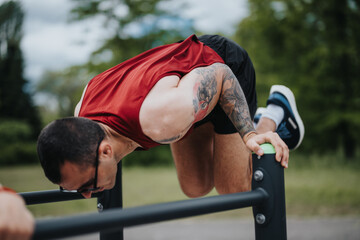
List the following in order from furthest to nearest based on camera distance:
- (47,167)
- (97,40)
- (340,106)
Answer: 1. (97,40)
2. (340,106)
3. (47,167)

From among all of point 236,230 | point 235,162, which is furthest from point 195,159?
point 236,230

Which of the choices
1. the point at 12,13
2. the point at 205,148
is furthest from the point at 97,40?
the point at 205,148

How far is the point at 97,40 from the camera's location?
13266mm

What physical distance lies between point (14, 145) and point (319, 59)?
1070 centimetres

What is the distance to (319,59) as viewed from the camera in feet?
29.9

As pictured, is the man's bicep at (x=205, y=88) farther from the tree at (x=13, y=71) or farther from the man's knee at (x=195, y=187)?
the tree at (x=13, y=71)

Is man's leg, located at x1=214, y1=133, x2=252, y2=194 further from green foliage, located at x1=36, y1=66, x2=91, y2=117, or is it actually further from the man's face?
green foliage, located at x1=36, y1=66, x2=91, y2=117

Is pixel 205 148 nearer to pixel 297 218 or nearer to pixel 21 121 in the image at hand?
pixel 297 218

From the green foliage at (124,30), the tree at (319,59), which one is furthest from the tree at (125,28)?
the tree at (319,59)

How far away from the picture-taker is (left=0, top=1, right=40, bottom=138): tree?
44.1 feet

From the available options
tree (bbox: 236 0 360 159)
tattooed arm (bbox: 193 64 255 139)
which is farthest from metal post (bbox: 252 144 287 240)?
tree (bbox: 236 0 360 159)

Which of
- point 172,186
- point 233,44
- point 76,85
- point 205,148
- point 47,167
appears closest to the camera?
point 47,167

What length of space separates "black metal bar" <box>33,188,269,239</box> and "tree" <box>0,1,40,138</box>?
1398cm

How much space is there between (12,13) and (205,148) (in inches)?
549
